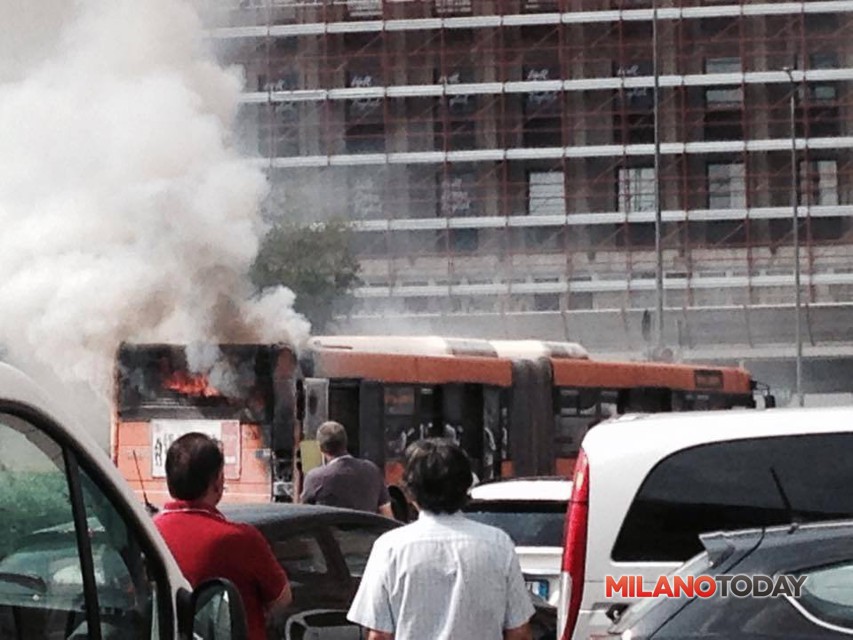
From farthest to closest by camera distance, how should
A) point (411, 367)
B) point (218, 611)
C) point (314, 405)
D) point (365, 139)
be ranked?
point (365, 139), point (411, 367), point (314, 405), point (218, 611)

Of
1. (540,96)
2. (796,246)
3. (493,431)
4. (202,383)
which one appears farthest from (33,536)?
(540,96)

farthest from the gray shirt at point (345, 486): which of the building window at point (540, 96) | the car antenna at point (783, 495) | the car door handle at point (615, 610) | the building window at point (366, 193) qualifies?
the building window at point (540, 96)

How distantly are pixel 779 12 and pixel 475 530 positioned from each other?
63.9m

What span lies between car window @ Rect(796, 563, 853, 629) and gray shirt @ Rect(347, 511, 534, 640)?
110 cm

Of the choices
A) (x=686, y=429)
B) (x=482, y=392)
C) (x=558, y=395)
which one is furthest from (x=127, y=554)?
(x=558, y=395)

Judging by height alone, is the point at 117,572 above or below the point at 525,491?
above

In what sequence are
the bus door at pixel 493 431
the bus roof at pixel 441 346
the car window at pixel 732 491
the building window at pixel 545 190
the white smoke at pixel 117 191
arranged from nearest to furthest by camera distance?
the car window at pixel 732 491 → the bus roof at pixel 441 346 → the bus door at pixel 493 431 → the white smoke at pixel 117 191 → the building window at pixel 545 190

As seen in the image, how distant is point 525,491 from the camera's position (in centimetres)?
1085

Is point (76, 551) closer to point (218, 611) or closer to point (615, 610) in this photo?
point (218, 611)

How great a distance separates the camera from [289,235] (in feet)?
196

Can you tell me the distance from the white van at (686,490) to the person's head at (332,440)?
6241mm

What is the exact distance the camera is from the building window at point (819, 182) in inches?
2697

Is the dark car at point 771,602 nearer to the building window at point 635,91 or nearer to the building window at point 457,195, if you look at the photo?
the building window at point 457,195

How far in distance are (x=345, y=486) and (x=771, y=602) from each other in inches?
322
